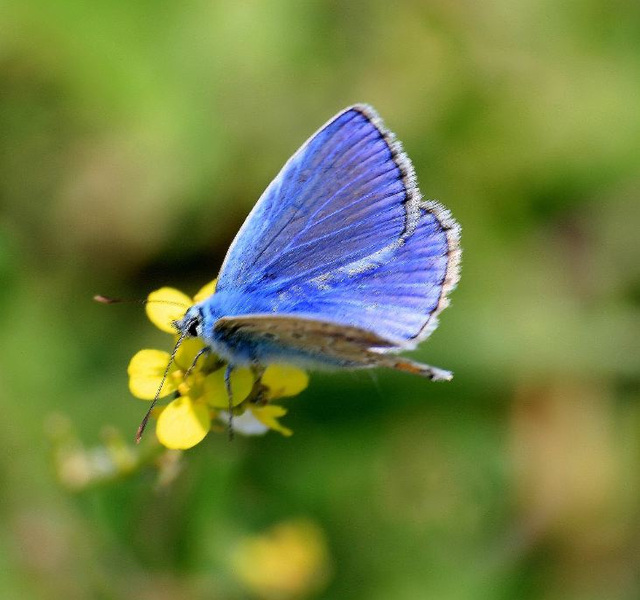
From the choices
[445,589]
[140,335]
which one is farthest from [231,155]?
[445,589]

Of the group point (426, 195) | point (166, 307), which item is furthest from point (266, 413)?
point (426, 195)

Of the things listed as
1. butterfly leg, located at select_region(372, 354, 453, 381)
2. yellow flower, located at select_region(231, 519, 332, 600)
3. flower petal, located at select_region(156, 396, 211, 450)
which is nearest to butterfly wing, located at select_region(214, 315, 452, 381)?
butterfly leg, located at select_region(372, 354, 453, 381)

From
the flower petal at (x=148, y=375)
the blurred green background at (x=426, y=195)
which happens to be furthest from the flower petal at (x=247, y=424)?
the blurred green background at (x=426, y=195)

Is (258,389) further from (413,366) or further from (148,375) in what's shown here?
(413,366)

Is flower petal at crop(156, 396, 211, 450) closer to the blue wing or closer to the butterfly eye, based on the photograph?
the butterfly eye

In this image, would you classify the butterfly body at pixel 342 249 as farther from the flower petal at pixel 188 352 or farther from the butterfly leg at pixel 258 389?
the flower petal at pixel 188 352

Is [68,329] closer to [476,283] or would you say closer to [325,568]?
[325,568]

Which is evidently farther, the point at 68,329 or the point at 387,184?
the point at 68,329
